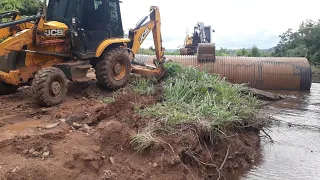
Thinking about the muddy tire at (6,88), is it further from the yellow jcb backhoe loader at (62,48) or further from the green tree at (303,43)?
the green tree at (303,43)

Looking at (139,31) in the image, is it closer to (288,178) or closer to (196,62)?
(196,62)

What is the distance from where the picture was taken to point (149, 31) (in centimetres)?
966

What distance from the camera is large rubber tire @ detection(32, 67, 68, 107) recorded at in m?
6.16

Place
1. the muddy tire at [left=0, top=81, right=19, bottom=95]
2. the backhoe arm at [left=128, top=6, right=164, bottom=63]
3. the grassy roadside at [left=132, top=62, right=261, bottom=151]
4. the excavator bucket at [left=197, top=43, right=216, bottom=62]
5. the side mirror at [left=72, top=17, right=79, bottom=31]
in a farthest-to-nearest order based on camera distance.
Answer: the excavator bucket at [left=197, top=43, right=216, bottom=62] → the backhoe arm at [left=128, top=6, right=164, bottom=63] → the muddy tire at [left=0, top=81, right=19, bottom=95] → the side mirror at [left=72, top=17, right=79, bottom=31] → the grassy roadside at [left=132, top=62, right=261, bottom=151]

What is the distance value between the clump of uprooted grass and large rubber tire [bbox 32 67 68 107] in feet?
5.48

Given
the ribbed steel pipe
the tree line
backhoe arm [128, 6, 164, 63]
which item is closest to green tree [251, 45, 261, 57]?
the tree line

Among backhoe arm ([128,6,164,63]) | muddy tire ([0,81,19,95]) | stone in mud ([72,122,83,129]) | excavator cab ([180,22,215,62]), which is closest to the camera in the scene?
stone in mud ([72,122,83,129])

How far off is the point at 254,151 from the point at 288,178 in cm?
100

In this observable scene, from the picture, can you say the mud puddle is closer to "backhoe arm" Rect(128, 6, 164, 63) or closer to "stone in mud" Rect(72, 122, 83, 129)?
"stone in mud" Rect(72, 122, 83, 129)

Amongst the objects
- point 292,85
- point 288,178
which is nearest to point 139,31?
point 288,178

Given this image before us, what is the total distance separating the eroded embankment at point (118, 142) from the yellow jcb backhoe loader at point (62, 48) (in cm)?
50

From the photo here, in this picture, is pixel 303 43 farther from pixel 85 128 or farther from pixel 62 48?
pixel 85 128

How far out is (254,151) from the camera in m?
6.23

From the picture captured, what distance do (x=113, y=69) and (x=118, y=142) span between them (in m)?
Result: 3.32
